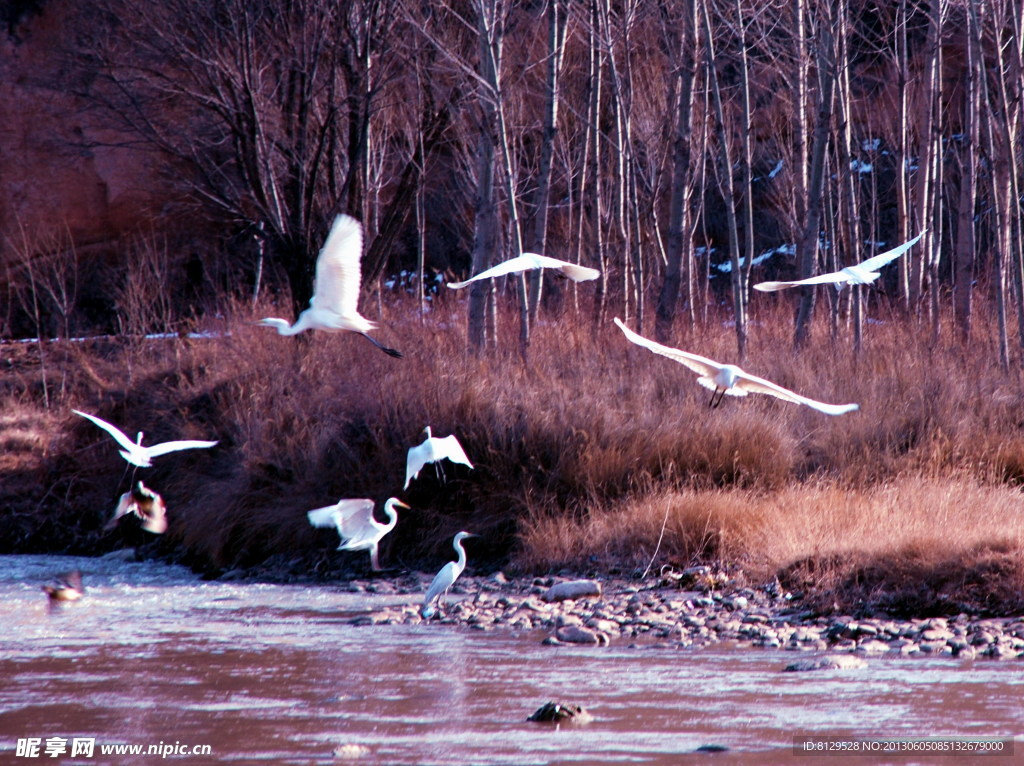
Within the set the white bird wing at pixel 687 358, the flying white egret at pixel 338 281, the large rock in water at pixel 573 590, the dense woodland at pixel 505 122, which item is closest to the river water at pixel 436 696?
the large rock in water at pixel 573 590

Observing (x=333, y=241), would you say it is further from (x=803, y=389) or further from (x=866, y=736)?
(x=803, y=389)

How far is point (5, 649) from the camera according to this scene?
6.68m

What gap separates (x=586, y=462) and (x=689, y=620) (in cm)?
234

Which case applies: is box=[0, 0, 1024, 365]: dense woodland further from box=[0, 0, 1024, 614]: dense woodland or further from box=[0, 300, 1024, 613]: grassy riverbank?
box=[0, 300, 1024, 613]: grassy riverbank

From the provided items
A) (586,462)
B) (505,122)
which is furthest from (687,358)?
(505,122)

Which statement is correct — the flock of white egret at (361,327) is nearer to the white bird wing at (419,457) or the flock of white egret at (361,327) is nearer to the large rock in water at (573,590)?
the white bird wing at (419,457)

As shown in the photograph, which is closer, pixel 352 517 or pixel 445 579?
pixel 445 579

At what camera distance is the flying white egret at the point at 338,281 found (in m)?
6.33

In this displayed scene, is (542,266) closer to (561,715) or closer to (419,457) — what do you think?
(419,457)

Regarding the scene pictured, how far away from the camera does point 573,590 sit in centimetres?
766

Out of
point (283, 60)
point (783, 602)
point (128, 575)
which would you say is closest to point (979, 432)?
point (783, 602)

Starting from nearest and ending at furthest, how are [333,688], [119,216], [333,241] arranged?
1. [333,688]
2. [333,241]
3. [119,216]

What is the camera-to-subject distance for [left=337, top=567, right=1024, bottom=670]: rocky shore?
6188 millimetres

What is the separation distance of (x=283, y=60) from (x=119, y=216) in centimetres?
836
